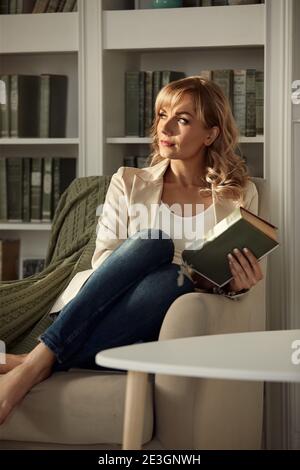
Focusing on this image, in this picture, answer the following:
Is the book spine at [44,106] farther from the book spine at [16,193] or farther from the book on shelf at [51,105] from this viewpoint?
the book spine at [16,193]

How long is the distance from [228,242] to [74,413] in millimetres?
512

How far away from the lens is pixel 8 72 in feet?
11.9

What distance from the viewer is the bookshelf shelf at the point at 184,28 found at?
10.1ft

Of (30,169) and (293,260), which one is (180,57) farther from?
(293,260)

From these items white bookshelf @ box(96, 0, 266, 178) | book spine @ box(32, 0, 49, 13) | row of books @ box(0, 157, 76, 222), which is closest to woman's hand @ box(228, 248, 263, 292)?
white bookshelf @ box(96, 0, 266, 178)

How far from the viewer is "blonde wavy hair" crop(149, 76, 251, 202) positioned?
8.49ft

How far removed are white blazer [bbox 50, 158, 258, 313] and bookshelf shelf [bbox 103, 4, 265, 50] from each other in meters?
0.63

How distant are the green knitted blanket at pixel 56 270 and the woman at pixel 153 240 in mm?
109

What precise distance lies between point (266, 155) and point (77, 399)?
4.02ft

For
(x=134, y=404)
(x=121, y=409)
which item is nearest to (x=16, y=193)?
(x=121, y=409)

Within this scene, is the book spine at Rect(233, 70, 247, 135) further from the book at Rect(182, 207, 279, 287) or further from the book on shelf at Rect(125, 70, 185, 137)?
the book at Rect(182, 207, 279, 287)

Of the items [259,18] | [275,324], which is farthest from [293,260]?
[259,18]

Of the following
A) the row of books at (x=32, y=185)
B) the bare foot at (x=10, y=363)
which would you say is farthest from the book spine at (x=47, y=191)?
the bare foot at (x=10, y=363)

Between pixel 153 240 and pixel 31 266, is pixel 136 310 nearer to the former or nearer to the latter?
pixel 153 240
